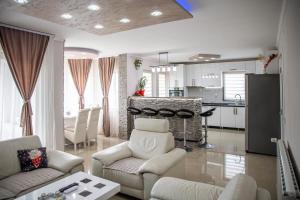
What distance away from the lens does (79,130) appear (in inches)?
214

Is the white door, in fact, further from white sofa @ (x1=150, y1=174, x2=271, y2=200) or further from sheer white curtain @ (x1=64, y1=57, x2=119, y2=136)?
white sofa @ (x1=150, y1=174, x2=271, y2=200)

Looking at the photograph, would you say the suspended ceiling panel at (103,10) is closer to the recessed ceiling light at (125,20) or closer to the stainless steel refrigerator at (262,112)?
the recessed ceiling light at (125,20)

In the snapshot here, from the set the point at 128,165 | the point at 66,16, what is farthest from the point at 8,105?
the point at 128,165

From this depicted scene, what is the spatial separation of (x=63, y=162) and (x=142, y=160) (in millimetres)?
1219

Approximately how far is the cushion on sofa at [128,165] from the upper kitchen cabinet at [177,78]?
19.4 feet

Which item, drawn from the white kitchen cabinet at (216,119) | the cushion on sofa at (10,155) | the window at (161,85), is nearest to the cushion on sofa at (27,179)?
the cushion on sofa at (10,155)

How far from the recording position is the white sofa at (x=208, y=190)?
170cm

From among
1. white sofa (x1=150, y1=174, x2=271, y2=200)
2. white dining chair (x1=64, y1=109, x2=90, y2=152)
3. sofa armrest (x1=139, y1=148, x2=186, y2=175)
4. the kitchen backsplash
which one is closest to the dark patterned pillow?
sofa armrest (x1=139, y1=148, x2=186, y2=175)

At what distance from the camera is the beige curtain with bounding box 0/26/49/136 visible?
364 cm

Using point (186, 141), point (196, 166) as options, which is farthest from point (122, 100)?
point (196, 166)

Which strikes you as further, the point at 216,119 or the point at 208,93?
the point at 208,93

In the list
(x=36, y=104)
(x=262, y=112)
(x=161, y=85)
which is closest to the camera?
(x=36, y=104)

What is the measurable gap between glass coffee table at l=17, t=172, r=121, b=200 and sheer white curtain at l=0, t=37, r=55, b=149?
197 centimetres

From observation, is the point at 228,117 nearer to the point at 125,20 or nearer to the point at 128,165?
the point at 128,165
